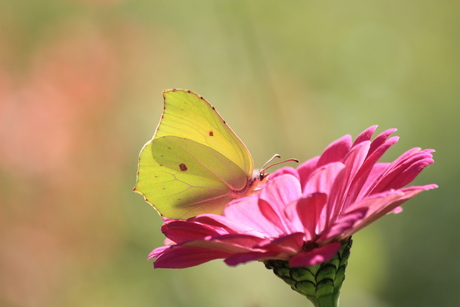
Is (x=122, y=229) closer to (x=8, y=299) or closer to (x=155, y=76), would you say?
(x=8, y=299)

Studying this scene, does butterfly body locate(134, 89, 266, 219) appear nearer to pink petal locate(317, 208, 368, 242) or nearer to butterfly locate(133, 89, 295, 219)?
butterfly locate(133, 89, 295, 219)

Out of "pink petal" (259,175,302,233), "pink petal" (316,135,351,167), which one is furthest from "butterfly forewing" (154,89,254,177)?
"pink petal" (259,175,302,233)

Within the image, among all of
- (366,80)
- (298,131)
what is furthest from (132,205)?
(366,80)

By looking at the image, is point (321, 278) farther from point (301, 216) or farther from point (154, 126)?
point (154, 126)

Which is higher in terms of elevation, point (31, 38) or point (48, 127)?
point (31, 38)

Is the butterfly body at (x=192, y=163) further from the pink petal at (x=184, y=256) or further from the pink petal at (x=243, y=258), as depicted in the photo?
the pink petal at (x=243, y=258)
